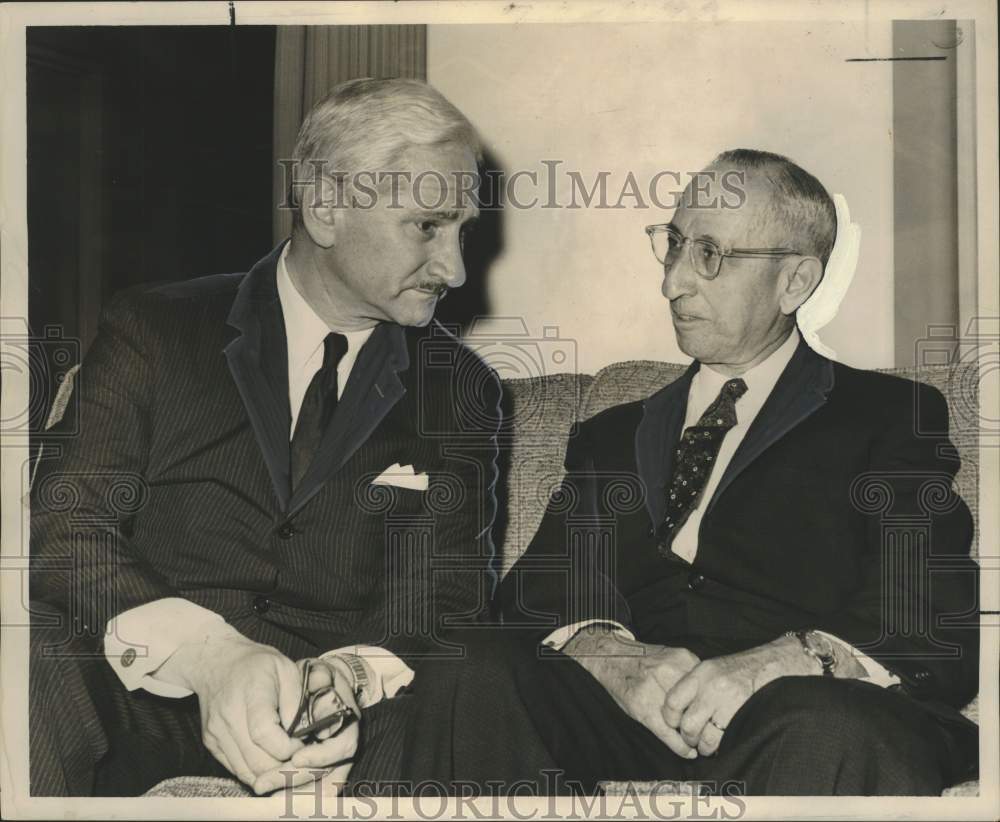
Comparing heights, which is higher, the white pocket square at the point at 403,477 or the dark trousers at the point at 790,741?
the white pocket square at the point at 403,477

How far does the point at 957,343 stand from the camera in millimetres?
3109

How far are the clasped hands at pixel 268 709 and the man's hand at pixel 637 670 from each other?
0.55 m

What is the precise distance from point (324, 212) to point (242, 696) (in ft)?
3.70

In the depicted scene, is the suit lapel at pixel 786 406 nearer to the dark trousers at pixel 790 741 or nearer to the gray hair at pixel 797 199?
the gray hair at pixel 797 199

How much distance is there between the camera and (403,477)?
9.98 feet

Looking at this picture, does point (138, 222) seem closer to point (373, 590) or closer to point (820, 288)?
point (373, 590)

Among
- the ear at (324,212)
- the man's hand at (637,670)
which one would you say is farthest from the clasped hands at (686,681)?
the ear at (324,212)

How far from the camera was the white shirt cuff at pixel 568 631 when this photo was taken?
3.03m

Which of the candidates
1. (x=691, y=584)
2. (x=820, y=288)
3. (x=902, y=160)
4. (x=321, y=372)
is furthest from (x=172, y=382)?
(x=902, y=160)

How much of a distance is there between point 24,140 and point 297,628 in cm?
138

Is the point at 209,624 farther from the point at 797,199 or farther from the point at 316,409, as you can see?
the point at 797,199

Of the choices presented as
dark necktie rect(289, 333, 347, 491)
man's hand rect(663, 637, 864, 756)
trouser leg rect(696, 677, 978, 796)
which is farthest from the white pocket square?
trouser leg rect(696, 677, 978, 796)

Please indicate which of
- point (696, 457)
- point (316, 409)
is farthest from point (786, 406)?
point (316, 409)

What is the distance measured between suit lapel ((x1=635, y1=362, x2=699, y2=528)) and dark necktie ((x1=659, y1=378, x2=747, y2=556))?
2 centimetres
